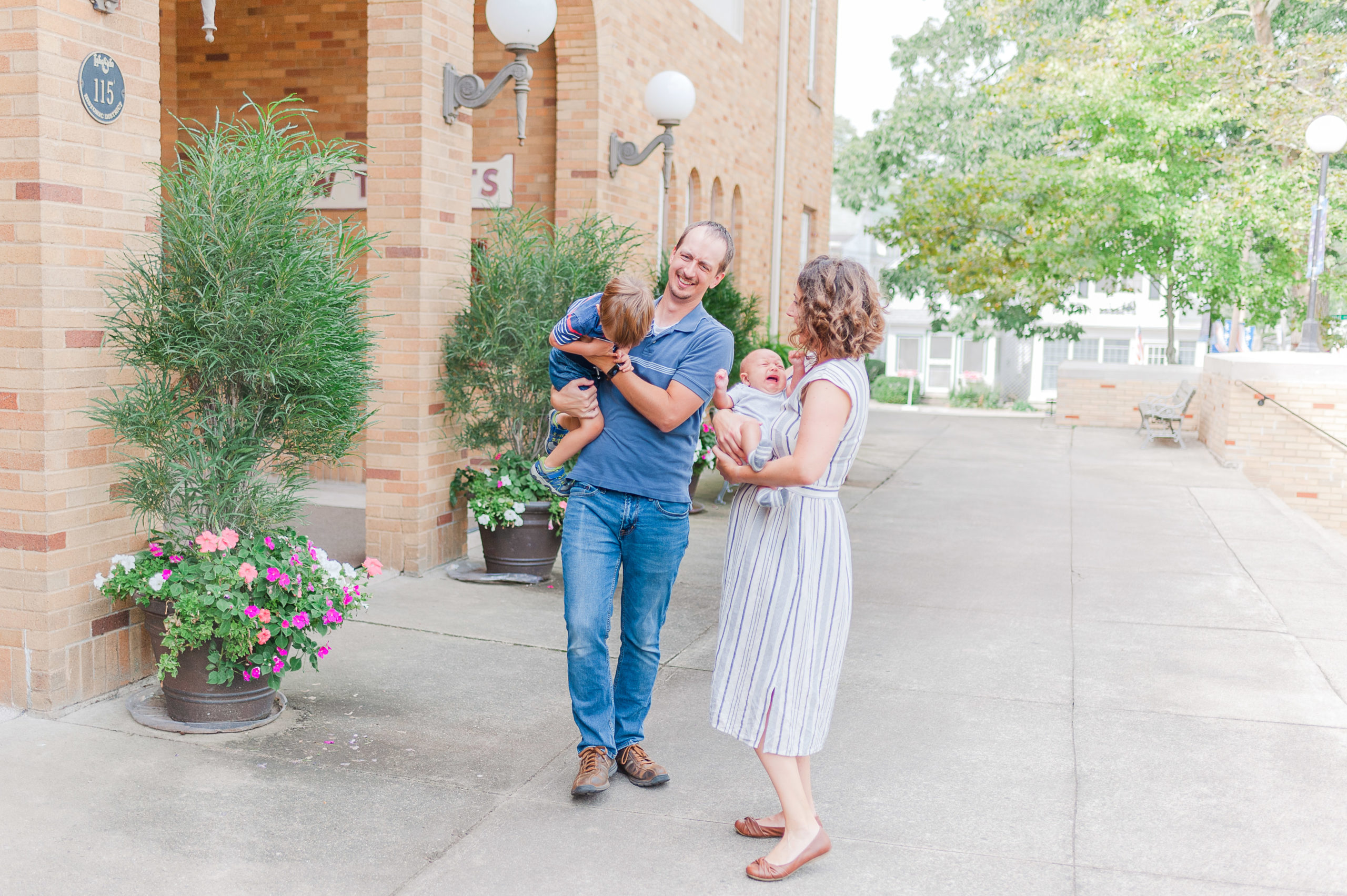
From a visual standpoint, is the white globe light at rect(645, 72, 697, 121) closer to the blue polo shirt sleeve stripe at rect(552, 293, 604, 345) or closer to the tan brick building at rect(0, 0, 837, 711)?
the tan brick building at rect(0, 0, 837, 711)

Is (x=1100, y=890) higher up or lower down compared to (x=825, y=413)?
lower down

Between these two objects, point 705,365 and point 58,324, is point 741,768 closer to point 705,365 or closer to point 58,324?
point 705,365

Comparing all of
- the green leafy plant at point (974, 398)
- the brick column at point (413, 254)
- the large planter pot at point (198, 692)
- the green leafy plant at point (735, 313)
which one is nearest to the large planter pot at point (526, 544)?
the brick column at point (413, 254)

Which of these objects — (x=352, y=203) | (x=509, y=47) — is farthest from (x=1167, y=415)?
(x=509, y=47)

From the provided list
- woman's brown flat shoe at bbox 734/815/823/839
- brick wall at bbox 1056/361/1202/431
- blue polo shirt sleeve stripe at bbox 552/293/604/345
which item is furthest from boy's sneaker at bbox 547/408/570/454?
brick wall at bbox 1056/361/1202/431

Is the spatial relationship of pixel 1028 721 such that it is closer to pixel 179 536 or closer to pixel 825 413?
pixel 825 413

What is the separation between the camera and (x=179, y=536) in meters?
4.38

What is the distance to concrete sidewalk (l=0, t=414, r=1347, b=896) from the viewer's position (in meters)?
3.32

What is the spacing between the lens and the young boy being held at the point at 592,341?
3.40 meters

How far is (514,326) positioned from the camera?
21.6ft

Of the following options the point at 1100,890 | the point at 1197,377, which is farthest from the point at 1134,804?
the point at 1197,377

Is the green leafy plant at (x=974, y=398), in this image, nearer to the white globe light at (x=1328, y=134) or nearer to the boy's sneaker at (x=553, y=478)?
the white globe light at (x=1328, y=134)

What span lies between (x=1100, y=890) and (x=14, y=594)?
3837mm

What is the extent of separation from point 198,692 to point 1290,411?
12330 millimetres
